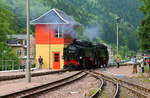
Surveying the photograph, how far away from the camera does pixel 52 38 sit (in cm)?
4941

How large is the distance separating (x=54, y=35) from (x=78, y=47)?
818cm

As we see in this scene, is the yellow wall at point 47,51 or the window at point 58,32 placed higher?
the window at point 58,32

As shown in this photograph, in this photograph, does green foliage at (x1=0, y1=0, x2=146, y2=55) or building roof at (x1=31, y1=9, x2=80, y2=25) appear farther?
green foliage at (x1=0, y1=0, x2=146, y2=55)

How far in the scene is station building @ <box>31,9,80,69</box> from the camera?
1912 inches

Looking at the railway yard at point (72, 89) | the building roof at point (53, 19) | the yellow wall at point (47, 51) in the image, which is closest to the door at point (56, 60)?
the yellow wall at point (47, 51)

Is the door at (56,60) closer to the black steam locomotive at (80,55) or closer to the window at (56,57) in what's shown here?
the window at (56,57)

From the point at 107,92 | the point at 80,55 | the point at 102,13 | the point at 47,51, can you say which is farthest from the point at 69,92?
the point at 102,13

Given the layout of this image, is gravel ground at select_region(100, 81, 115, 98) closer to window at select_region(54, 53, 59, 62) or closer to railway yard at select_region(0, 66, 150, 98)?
railway yard at select_region(0, 66, 150, 98)

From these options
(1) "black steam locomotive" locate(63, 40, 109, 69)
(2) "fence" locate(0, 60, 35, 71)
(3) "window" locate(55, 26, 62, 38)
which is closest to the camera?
(2) "fence" locate(0, 60, 35, 71)

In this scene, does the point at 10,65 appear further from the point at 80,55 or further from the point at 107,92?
the point at 107,92

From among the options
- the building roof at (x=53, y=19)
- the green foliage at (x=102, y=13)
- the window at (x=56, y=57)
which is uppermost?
the green foliage at (x=102, y=13)

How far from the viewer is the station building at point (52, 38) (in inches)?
1912

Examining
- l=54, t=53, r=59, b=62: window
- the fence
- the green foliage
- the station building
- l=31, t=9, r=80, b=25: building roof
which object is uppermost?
the green foliage

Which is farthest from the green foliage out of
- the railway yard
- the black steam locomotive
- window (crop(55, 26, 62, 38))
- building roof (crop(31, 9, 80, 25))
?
the railway yard
